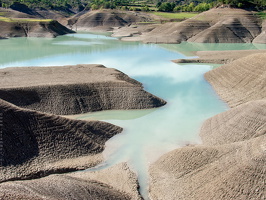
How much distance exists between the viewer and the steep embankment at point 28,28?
7556 cm

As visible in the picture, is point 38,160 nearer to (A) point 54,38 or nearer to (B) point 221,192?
(B) point 221,192

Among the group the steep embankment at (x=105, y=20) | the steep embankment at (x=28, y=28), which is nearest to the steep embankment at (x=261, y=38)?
the steep embankment at (x=105, y=20)

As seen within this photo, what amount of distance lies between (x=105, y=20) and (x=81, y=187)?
96310 mm

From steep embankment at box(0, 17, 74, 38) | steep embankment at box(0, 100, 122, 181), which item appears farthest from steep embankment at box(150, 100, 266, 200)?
steep embankment at box(0, 17, 74, 38)

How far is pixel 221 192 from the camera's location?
39.3 feet

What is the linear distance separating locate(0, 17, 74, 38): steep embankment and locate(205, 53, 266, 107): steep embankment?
54.1 metres

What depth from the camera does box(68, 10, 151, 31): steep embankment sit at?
102 metres

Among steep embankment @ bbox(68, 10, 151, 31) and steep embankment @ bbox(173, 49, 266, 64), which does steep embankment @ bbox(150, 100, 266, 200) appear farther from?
steep embankment @ bbox(68, 10, 151, 31)

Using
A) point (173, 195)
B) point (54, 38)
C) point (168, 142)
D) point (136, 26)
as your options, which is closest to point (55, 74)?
point (168, 142)

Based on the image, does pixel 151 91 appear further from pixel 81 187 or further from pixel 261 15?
pixel 261 15

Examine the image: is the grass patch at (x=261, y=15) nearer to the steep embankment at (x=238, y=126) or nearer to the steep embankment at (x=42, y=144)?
the steep embankment at (x=238, y=126)

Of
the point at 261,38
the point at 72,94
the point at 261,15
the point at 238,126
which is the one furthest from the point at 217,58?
the point at 261,15

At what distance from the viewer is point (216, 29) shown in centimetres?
6881

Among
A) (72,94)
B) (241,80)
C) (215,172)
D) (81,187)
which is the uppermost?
(241,80)
